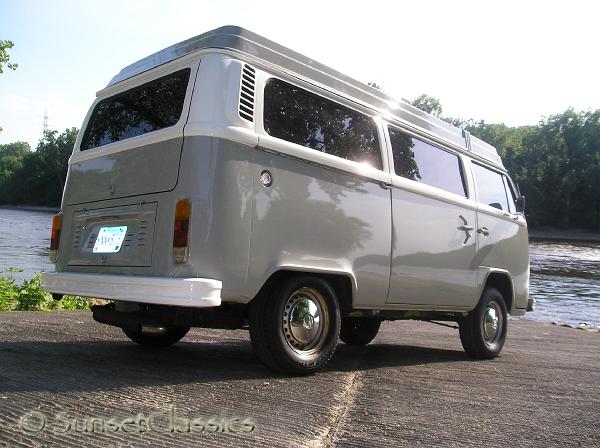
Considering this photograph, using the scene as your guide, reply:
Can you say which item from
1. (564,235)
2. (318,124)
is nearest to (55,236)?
(318,124)

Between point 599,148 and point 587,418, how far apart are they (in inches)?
3096

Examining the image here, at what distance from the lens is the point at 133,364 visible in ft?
14.1

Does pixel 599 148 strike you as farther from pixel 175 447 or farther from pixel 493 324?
pixel 175 447

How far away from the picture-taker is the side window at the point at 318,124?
4195mm

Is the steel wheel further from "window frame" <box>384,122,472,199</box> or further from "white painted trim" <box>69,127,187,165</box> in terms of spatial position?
"white painted trim" <box>69,127,187,165</box>

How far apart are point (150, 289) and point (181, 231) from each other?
0.41 metres

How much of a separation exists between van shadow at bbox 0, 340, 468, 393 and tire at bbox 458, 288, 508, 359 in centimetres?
23

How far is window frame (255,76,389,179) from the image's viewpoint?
159 inches

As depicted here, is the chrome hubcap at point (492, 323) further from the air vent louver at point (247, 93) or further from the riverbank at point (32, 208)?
the riverbank at point (32, 208)

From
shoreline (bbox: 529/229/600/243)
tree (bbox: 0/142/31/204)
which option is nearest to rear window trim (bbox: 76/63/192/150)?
shoreline (bbox: 529/229/600/243)

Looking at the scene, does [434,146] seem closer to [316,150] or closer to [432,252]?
[432,252]

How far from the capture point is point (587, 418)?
11.8 feet

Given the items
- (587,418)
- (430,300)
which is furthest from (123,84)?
(587,418)

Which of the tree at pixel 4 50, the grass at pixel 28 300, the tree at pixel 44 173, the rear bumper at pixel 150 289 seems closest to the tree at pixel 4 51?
the tree at pixel 4 50
